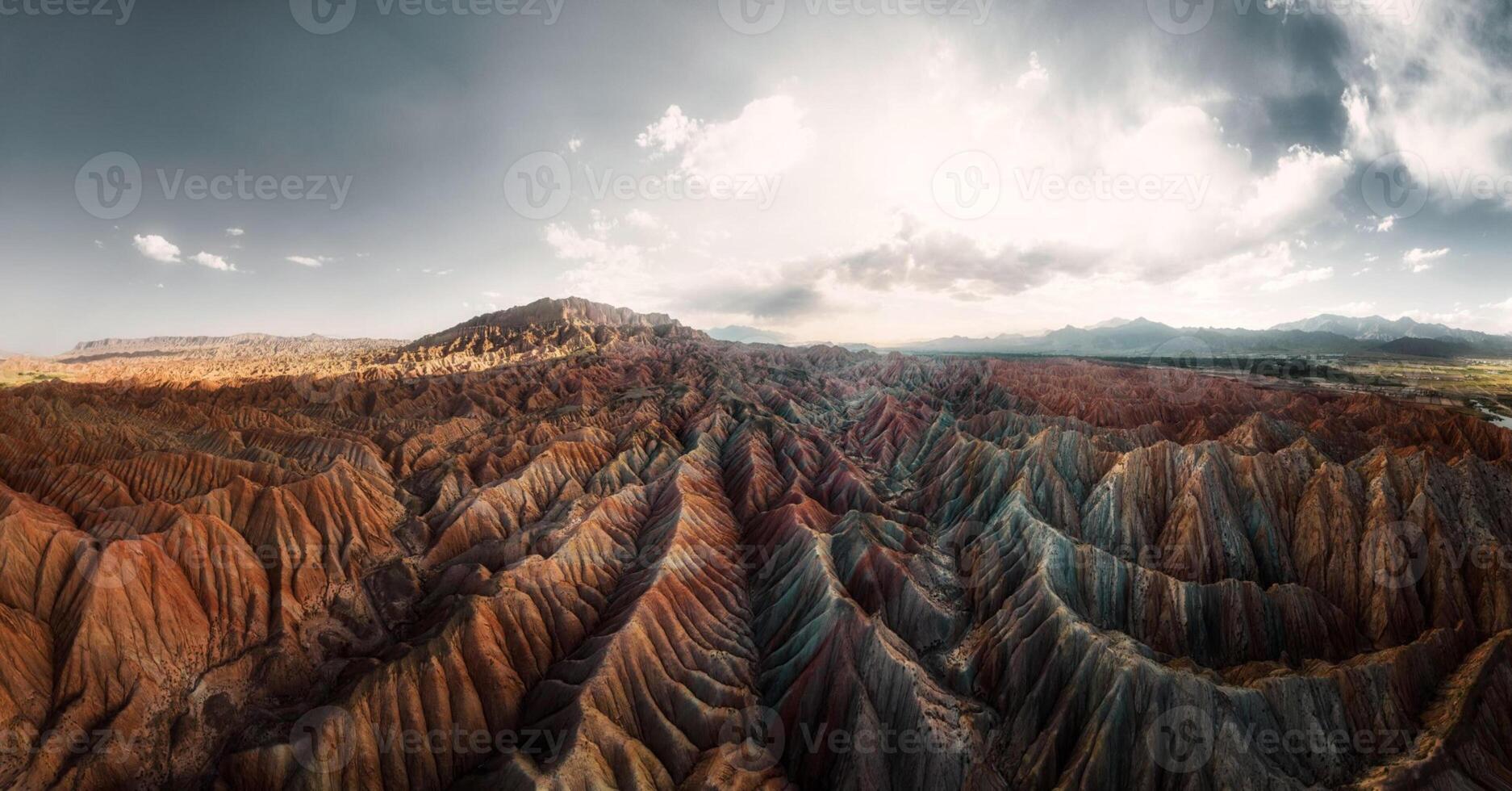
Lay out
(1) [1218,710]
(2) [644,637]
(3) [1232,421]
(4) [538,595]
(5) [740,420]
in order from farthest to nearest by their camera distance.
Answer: (5) [740,420]
(3) [1232,421]
(4) [538,595]
(2) [644,637]
(1) [1218,710]

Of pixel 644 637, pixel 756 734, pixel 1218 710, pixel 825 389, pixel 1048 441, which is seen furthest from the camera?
pixel 825 389

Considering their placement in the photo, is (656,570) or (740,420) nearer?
(656,570)

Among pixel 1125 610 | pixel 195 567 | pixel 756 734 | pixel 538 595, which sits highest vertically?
pixel 195 567

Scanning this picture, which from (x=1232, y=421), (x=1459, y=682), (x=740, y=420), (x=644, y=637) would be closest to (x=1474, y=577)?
(x=1459, y=682)

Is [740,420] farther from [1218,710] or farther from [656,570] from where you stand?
[1218,710]

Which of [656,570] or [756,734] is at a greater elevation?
[656,570]

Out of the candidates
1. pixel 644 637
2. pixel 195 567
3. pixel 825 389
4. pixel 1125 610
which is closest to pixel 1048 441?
pixel 1125 610

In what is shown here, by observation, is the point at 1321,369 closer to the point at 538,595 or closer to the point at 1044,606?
the point at 1044,606
